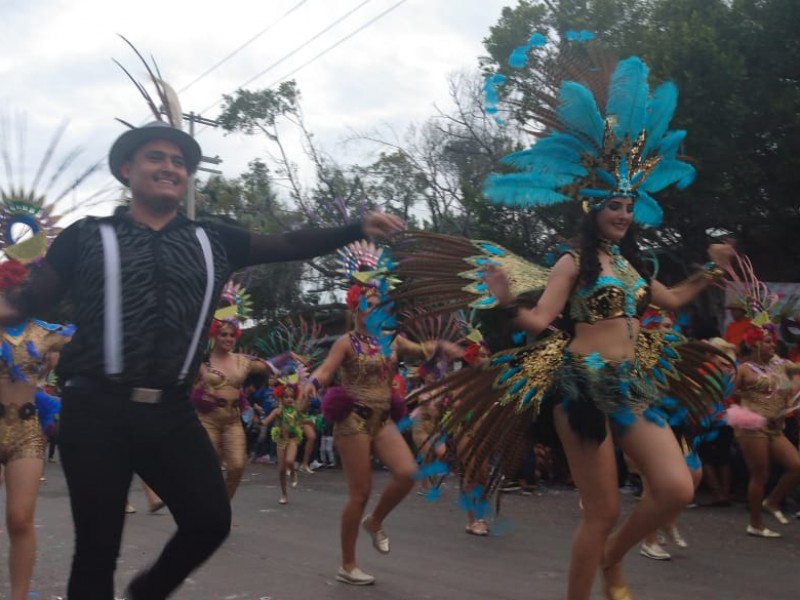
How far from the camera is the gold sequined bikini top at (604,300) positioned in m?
4.14

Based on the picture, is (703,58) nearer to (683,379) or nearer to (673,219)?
(673,219)

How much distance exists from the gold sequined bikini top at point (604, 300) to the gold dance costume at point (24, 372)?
8.79 ft

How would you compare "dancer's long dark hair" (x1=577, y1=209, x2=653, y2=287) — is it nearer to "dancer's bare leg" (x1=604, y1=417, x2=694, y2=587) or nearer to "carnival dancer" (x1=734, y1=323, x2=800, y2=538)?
"dancer's bare leg" (x1=604, y1=417, x2=694, y2=587)

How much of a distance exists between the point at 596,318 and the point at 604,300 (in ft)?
0.28

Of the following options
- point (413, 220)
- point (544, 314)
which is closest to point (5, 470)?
point (544, 314)

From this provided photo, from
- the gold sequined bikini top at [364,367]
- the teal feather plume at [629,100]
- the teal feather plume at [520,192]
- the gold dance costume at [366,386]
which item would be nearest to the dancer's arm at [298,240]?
the teal feather plume at [520,192]

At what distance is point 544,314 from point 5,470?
282cm

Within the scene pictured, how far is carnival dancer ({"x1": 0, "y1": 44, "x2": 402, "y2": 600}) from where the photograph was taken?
9.61ft

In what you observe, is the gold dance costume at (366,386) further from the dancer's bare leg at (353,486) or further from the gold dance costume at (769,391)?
the gold dance costume at (769,391)

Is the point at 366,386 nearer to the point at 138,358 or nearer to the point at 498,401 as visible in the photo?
the point at 498,401

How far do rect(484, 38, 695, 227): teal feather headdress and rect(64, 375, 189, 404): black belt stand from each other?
A: 6.77 ft

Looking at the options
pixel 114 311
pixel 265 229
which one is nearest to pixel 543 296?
pixel 114 311

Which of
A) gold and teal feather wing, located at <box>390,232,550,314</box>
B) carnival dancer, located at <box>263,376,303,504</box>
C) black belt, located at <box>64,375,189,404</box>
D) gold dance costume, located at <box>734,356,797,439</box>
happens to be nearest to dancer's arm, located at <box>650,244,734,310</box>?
gold and teal feather wing, located at <box>390,232,550,314</box>

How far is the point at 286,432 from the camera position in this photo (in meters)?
11.2
